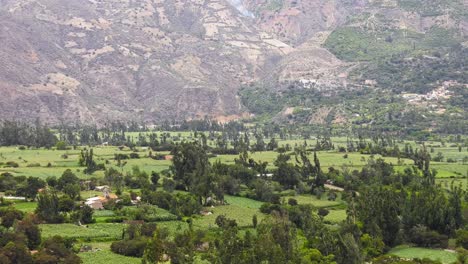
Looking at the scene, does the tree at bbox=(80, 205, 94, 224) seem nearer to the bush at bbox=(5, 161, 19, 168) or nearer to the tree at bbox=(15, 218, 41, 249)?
the tree at bbox=(15, 218, 41, 249)

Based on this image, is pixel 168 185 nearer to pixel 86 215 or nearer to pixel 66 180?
pixel 66 180

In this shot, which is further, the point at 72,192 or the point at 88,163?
the point at 88,163

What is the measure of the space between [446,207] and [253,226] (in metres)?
26.9

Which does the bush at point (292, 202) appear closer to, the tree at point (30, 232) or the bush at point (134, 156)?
the tree at point (30, 232)

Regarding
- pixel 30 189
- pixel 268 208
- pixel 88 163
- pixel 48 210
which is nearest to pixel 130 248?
pixel 48 210

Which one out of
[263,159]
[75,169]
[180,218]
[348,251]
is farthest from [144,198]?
[263,159]

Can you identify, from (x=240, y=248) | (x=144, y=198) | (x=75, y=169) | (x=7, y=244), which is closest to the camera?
(x=240, y=248)

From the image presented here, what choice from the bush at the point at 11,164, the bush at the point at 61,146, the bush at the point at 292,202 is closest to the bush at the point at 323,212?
the bush at the point at 292,202

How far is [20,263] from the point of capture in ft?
201

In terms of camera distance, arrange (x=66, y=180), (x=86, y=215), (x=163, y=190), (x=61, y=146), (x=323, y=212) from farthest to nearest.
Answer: (x=61, y=146)
(x=163, y=190)
(x=66, y=180)
(x=323, y=212)
(x=86, y=215)

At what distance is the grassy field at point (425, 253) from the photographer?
7162 cm

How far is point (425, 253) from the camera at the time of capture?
247ft

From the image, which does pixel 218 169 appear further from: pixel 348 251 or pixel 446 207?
pixel 348 251

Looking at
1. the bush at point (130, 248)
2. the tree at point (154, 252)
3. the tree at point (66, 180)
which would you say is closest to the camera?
the tree at point (154, 252)
